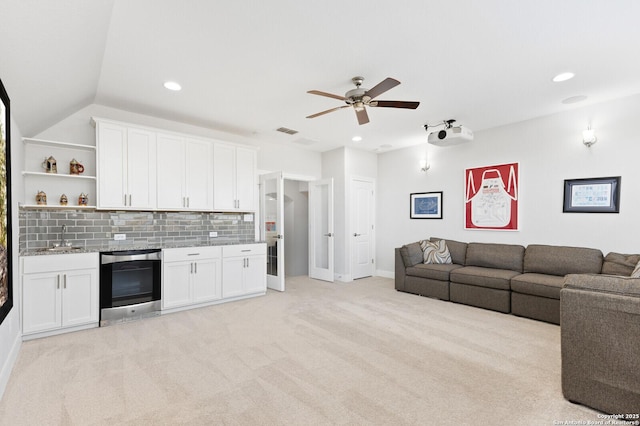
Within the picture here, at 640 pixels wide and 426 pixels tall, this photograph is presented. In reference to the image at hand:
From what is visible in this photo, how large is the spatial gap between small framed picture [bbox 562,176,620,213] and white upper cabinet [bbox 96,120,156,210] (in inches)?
226

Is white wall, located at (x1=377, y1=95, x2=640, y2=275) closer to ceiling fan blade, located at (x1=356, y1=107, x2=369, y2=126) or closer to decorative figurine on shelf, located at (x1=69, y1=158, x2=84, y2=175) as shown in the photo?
ceiling fan blade, located at (x1=356, y1=107, x2=369, y2=126)

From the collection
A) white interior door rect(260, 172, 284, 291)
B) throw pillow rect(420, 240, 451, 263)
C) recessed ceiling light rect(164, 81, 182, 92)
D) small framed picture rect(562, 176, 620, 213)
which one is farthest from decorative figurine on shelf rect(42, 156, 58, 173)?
small framed picture rect(562, 176, 620, 213)

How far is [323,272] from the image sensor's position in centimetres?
649

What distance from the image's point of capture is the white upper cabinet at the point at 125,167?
3949mm

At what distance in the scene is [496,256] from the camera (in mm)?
4875

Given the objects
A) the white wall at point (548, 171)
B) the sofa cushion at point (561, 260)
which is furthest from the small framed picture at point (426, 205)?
the sofa cushion at point (561, 260)

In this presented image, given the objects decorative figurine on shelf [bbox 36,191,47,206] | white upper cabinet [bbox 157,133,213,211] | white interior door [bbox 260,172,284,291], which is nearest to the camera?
decorative figurine on shelf [bbox 36,191,47,206]

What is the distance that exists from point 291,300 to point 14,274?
3167 millimetres

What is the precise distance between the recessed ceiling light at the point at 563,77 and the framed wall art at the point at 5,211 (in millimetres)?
4908

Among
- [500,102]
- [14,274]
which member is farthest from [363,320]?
[14,274]

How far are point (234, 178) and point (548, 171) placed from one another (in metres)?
4.74

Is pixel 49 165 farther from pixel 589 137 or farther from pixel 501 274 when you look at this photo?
pixel 589 137

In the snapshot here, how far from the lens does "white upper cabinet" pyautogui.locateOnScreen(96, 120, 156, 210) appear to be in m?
3.95

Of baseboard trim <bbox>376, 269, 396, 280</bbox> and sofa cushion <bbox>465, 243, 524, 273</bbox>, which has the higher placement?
sofa cushion <bbox>465, 243, 524, 273</bbox>
